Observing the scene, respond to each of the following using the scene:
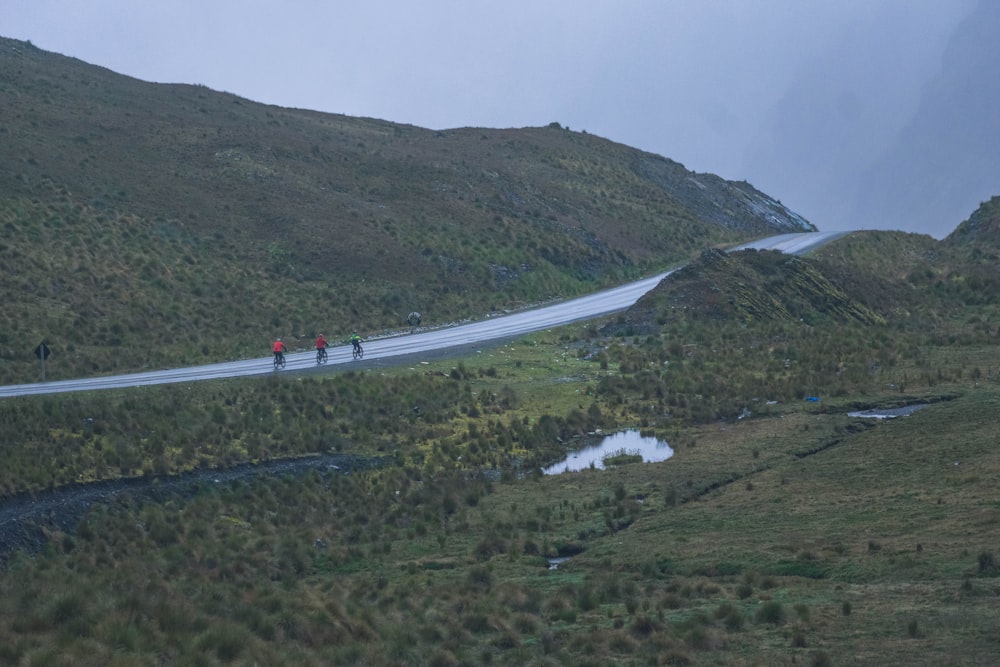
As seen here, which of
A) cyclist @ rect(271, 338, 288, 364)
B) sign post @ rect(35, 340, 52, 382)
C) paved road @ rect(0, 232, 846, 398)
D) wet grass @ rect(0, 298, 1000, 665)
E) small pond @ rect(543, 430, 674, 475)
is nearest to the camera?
wet grass @ rect(0, 298, 1000, 665)

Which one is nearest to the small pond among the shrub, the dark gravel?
the dark gravel

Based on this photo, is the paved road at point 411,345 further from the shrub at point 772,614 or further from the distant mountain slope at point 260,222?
the shrub at point 772,614

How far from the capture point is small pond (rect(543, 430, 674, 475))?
29.9m

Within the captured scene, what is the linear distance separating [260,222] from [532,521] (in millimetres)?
46262

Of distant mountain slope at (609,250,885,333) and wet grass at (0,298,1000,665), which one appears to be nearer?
wet grass at (0,298,1000,665)

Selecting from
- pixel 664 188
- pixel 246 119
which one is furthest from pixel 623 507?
pixel 664 188

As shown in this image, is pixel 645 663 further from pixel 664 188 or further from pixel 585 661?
pixel 664 188

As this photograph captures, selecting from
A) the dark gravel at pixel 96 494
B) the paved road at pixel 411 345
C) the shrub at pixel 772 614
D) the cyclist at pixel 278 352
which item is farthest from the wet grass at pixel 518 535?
the paved road at pixel 411 345

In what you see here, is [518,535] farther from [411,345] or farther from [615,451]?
[411,345]

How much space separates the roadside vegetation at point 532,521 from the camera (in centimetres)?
1444

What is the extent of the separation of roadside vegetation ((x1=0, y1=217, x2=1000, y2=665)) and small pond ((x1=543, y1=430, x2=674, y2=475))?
535mm

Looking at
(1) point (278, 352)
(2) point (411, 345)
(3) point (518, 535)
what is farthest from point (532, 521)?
(2) point (411, 345)

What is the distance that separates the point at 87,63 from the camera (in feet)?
327

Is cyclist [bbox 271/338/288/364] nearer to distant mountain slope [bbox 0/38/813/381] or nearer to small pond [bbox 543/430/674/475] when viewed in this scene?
distant mountain slope [bbox 0/38/813/381]
